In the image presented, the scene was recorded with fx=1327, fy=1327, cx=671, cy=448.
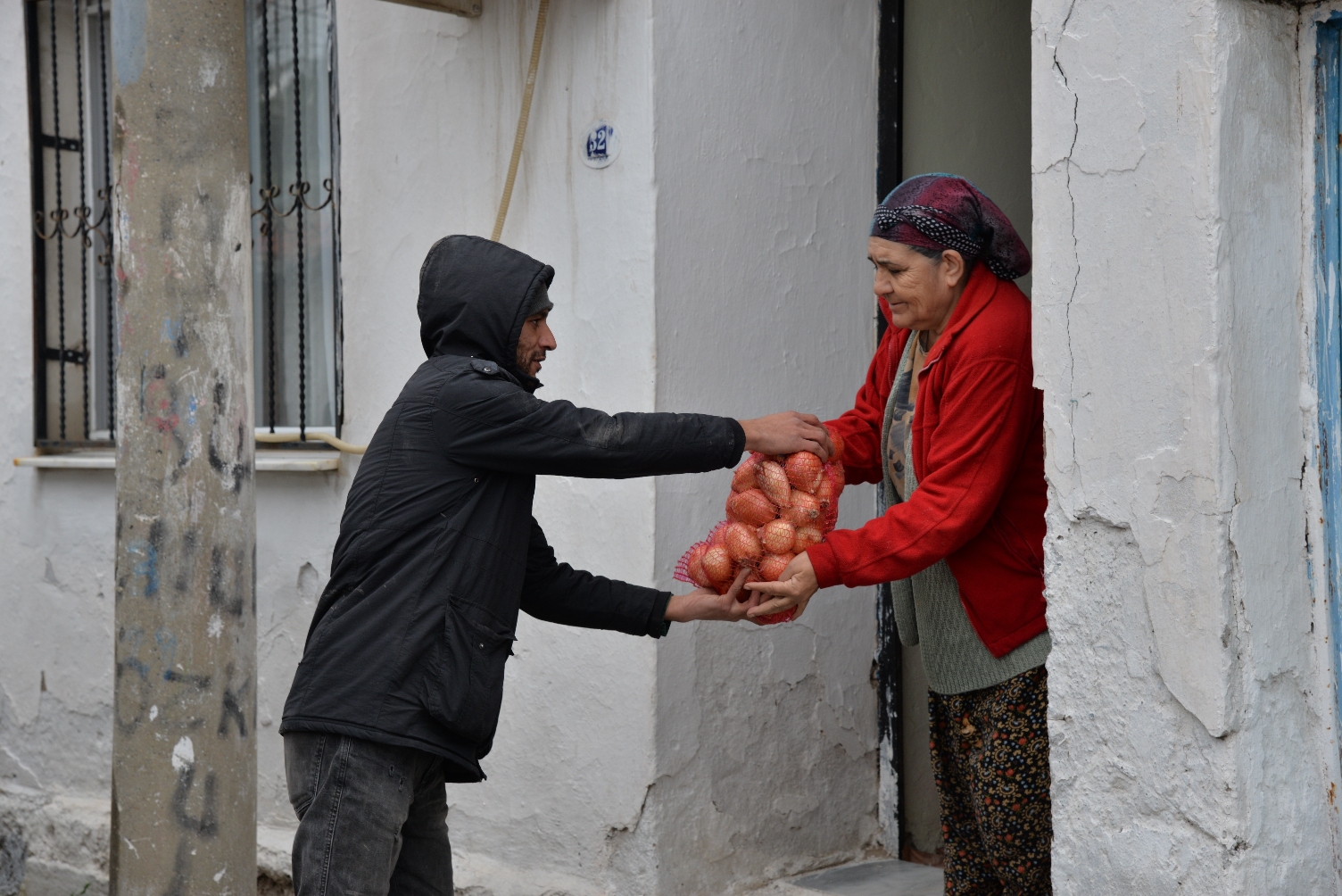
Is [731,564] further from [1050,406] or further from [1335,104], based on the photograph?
[1335,104]

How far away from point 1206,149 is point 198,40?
82.6 inches

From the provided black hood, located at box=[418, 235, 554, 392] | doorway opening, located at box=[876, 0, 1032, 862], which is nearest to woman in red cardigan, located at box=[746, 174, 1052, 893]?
black hood, located at box=[418, 235, 554, 392]

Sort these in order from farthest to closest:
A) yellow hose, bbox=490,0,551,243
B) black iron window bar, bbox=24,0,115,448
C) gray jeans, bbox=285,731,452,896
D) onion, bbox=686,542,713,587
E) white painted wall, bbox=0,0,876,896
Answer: black iron window bar, bbox=24,0,115,448 → yellow hose, bbox=490,0,551,243 → white painted wall, bbox=0,0,876,896 → onion, bbox=686,542,713,587 → gray jeans, bbox=285,731,452,896

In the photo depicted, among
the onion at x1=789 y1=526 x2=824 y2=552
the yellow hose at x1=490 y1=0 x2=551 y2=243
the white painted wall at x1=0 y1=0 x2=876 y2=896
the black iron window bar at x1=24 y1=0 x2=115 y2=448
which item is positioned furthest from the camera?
the black iron window bar at x1=24 y1=0 x2=115 y2=448

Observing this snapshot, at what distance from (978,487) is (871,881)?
168 centimetres

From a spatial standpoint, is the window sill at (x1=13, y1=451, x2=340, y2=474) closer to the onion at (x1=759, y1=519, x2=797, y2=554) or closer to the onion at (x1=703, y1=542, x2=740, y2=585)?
the onion at (x1=703, y1=542, x2=740, y2=585)

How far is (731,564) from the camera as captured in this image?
2904mm

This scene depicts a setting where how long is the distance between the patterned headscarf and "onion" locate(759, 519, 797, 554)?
64 cm

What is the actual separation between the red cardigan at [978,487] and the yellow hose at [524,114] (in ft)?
4.91

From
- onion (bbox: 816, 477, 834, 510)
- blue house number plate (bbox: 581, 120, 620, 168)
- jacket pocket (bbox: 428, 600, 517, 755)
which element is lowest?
jacket pocket (bbox: 428, 600, 517, 755)

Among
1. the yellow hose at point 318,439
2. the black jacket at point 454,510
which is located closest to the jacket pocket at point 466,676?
the black jacket at point 454,510

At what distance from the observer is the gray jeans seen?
2480 millimetres

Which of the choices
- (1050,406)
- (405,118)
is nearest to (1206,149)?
(1050,406)

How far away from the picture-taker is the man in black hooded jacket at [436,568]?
8.27ft
